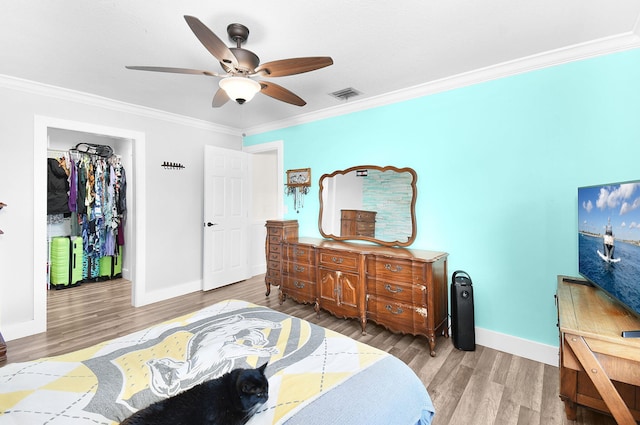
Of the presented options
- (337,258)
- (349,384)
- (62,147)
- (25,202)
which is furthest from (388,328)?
(62,147)

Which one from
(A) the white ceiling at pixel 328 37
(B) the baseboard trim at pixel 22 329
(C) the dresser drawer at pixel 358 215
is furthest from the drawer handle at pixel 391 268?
(B) the baseboard trim at pixel 22 329

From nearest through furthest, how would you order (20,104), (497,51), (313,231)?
(497,51) → (20,104) → (313,231)

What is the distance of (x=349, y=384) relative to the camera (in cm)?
110

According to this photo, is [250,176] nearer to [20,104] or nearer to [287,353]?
[20,104]

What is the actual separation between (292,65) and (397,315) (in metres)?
2.25

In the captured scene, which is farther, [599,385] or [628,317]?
[628,317]

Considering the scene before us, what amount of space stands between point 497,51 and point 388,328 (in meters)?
2.53

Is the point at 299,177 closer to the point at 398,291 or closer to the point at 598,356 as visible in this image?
the point at 398,291

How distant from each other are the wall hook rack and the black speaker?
3.73 m

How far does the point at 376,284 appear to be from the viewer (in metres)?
2.82

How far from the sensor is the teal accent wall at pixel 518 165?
7.05ft

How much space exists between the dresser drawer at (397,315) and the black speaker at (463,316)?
0.98ft

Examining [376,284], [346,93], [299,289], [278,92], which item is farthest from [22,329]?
[346,93]

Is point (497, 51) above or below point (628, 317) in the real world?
above
